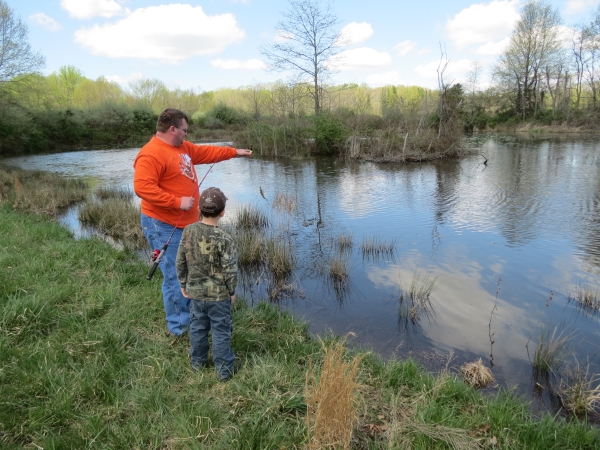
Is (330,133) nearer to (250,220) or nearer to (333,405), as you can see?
(250,220)

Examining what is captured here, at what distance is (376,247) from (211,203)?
500 cm

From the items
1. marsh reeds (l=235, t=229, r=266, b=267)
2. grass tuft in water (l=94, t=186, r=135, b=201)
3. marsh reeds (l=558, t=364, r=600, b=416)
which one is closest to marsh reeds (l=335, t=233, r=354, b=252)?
marsh reeds (l=235, t=229, r=266, b=267)

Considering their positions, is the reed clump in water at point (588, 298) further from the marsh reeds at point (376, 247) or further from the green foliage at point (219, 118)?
the green foliage at point (219, 118)

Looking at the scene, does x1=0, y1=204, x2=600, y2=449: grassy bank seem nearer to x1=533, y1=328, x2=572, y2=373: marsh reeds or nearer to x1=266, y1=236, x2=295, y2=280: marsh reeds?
x1=533, y1=328, x2=572, y2=373: marsh reeds

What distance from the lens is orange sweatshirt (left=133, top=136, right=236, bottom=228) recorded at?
318 centimetres

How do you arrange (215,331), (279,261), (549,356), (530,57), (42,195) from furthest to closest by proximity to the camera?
(530,57) < (42,195) < (279,261) < (549,356) < (215,331)

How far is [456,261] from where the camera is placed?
657 centimetres

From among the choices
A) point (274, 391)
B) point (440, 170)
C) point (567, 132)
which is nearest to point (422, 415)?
point (274, 391)

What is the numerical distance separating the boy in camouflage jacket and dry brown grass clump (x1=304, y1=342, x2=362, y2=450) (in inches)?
38.0

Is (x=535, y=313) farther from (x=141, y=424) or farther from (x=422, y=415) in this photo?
(x=141, y=424)

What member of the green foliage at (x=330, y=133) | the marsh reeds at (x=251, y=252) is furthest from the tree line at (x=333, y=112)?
the marsh reeds at (x=251, y=252)

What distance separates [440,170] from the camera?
53.3 ft

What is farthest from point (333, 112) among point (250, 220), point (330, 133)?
point (250, 220)

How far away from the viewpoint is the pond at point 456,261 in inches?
171
